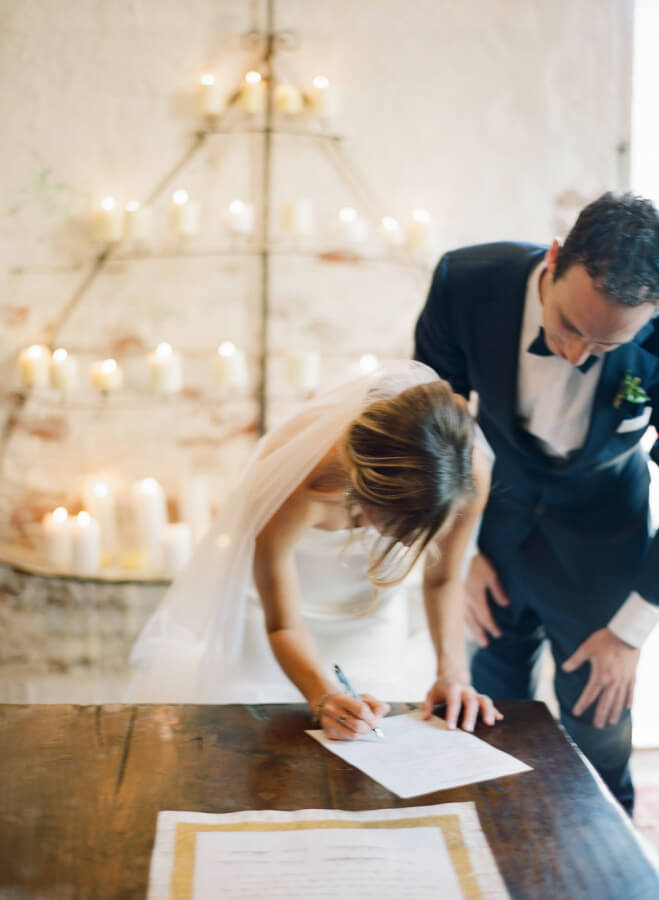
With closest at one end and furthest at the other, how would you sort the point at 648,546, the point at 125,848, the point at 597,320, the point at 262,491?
1. the point at 125,848
2. the point at 597,320
3. the point at 262,491
4. the point at 648,546

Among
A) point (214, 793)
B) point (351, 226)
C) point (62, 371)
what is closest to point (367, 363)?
point (351, 226)

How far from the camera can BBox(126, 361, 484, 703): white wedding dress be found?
5.60ft

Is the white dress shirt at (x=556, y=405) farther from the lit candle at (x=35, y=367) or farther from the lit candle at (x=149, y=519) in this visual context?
the lit candle at (x=35, y=367)

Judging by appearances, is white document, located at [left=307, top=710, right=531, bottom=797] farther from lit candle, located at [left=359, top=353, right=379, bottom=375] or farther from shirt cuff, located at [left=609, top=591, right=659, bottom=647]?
lit candle, located at [left=359, top=353, right=379, bottom=375]

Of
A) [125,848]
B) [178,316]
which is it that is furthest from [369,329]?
[125,848]

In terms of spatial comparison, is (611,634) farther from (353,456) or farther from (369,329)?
(369,329)

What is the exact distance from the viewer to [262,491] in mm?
1712

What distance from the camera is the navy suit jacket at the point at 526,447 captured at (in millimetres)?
1717

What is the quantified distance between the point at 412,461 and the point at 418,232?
60.1 inches

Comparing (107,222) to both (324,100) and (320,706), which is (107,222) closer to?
(324,100)

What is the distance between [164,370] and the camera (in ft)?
8.43

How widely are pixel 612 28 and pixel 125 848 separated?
111 inches

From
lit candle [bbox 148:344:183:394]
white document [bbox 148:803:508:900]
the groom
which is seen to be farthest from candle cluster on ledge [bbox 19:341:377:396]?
white document [bbox 148:803:508:900]

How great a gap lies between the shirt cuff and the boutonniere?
0.38 meters
